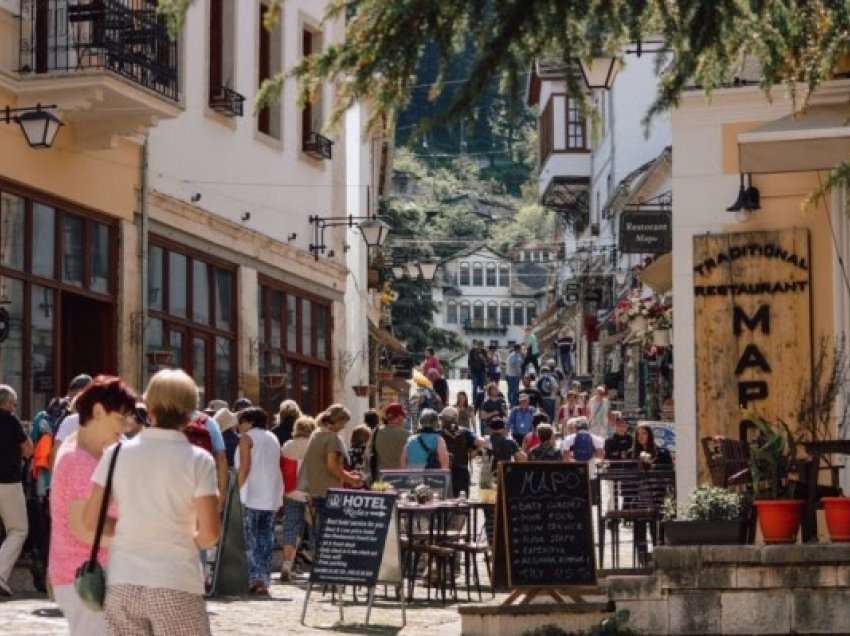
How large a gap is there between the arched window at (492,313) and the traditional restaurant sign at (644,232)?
140578 millimetres

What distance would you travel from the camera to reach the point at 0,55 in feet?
73.8

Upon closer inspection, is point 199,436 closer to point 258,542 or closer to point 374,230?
point 258,542

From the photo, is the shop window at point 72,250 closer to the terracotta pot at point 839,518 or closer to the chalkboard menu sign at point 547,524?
the chalkboard menu sign at point 547,524

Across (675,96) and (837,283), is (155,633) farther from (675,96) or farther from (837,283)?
(837,283)

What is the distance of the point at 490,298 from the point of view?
545 feet

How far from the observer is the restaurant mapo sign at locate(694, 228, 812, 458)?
750 inches

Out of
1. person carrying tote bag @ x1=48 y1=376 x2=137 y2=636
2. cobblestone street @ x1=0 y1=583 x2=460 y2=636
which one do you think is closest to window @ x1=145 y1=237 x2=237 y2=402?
cobblestone street @ x1=0 y1=583 x2=460 y2=636

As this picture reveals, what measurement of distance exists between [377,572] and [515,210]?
501 ft

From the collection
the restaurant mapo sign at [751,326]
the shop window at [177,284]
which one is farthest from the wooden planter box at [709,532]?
the shop window at [177,284]

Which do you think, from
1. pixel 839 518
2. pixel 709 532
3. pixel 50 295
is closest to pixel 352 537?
pixel 709 532

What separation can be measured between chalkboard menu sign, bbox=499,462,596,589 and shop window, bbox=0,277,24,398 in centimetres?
806

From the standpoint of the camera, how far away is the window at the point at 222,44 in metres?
29.2

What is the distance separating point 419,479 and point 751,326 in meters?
3.35

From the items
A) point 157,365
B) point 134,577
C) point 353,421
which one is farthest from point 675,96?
point 353,421
